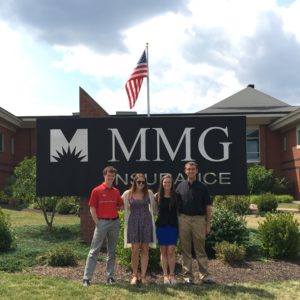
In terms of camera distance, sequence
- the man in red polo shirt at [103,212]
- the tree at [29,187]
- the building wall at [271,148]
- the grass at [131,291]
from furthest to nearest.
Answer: the building wall at [271,148]
the tree at [29,187]
the man in red polo shirt at [103,212]
the grass at [131,291]

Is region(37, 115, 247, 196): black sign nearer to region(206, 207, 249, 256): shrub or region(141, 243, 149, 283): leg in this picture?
region(206, 207, 249, 256): shrub

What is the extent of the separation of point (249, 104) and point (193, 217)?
2931 cm

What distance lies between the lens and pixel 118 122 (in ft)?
35.8

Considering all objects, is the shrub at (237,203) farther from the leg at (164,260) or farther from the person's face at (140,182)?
the person's face at (140,182)

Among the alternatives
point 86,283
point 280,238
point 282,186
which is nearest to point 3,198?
point 282,186

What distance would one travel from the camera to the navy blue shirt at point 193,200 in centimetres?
748

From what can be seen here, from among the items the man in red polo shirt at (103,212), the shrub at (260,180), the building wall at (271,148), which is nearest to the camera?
the man in red polo shirt at (103,212)

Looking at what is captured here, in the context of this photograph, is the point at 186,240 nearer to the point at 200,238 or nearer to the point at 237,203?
the point at 200,238

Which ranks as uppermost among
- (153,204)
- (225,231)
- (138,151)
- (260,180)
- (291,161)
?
(291,161)

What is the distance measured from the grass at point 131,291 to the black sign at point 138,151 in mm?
3439

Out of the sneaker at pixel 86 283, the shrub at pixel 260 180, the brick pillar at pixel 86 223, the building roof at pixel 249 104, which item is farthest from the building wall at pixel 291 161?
the sneaker at pixel 86 283

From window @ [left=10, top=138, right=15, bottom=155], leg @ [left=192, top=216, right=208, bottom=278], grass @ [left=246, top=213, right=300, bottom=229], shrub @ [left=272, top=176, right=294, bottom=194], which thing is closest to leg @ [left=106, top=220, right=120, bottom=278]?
leg @ [left=192, top=216, right=208, bottom=278]

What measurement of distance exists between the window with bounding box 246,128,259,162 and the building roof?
1371 millimetres

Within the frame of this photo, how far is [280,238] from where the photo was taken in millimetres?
9562
